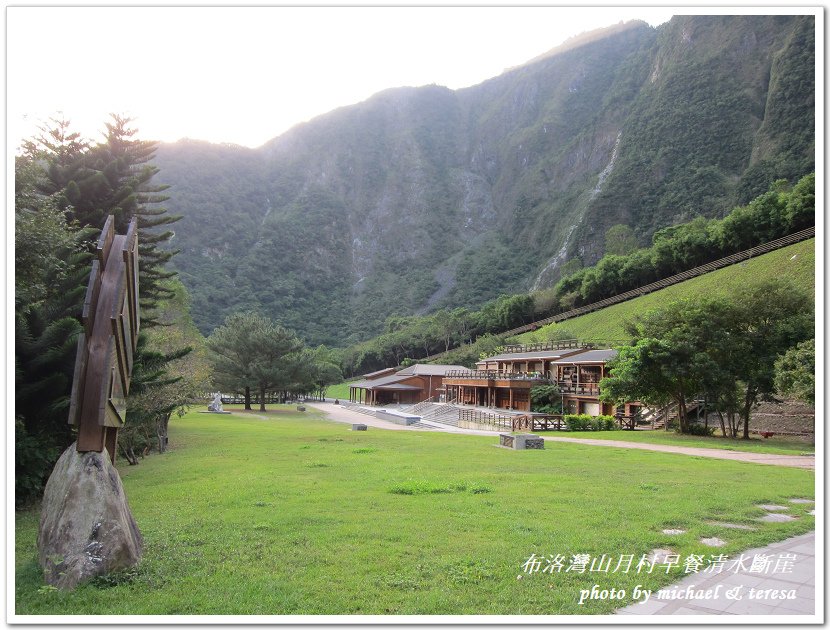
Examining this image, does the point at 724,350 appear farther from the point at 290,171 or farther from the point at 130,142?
the point at 290,171

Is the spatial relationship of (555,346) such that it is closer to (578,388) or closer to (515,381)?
(515,381)

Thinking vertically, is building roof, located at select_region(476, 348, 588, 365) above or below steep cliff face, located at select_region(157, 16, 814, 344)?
below

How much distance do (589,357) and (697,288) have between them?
2344 centimetres

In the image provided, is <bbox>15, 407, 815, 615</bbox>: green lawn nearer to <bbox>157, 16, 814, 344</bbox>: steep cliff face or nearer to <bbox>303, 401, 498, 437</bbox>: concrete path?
<bbox>303, 401, 498, 437</bbox>: concrete path

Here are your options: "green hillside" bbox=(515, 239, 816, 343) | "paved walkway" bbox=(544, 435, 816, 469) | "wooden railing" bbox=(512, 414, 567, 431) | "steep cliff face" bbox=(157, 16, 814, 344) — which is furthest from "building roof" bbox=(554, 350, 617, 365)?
"steep cliff face" bbox=(157, 16, 814, 344)

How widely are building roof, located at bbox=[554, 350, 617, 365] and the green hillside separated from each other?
4.10m

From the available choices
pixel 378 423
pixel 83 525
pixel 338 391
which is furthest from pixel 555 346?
pixel 83 525

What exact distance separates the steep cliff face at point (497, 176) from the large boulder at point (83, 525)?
83648 millimetres

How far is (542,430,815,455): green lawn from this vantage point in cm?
1716

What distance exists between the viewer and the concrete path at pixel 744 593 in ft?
13.5

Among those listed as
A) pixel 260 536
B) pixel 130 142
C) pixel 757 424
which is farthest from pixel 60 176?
pixel 757 424

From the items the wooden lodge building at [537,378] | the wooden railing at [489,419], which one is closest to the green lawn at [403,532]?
the wooden railing at [489,419]

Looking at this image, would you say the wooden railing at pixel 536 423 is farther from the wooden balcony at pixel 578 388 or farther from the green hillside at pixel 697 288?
the green hillside at pixel 697 288

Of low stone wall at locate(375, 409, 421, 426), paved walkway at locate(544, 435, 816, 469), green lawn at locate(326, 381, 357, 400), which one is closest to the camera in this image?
paved walkway at locate(544, 435, 816, 469)
